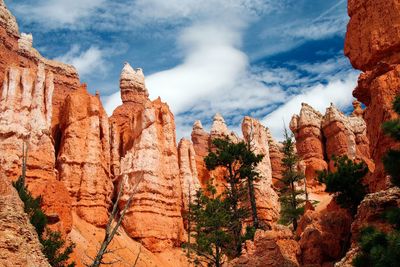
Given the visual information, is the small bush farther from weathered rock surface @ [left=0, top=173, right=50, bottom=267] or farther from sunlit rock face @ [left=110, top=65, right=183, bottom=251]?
sunlit rock face @ [left=110, top=65, right=183, bottom=251]

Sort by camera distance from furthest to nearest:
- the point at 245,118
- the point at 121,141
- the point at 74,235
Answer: the point at 245,118, the point at 121,141, the point at 74,235

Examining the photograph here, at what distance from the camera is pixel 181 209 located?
51.8 m

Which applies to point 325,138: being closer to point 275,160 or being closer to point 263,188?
point 275,160

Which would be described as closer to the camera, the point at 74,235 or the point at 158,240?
the point at 74,235

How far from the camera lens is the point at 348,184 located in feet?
84.0

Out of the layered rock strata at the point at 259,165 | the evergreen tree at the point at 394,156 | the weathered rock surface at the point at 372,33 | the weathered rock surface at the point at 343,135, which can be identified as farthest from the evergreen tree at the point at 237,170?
the weathered rock surface at the point at 343,135

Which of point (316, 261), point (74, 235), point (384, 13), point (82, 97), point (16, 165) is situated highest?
point (82, 97)

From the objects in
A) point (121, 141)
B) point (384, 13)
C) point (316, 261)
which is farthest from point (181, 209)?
point (384, 13)

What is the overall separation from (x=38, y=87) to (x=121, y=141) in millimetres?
12153

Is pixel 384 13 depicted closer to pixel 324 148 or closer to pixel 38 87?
pixel 38 87

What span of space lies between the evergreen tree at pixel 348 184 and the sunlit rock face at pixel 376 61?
75cm

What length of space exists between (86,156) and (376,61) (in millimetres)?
29410

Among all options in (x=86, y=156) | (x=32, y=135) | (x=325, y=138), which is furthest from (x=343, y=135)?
(x=32, y=135)

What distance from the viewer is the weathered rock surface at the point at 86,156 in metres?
43.5
